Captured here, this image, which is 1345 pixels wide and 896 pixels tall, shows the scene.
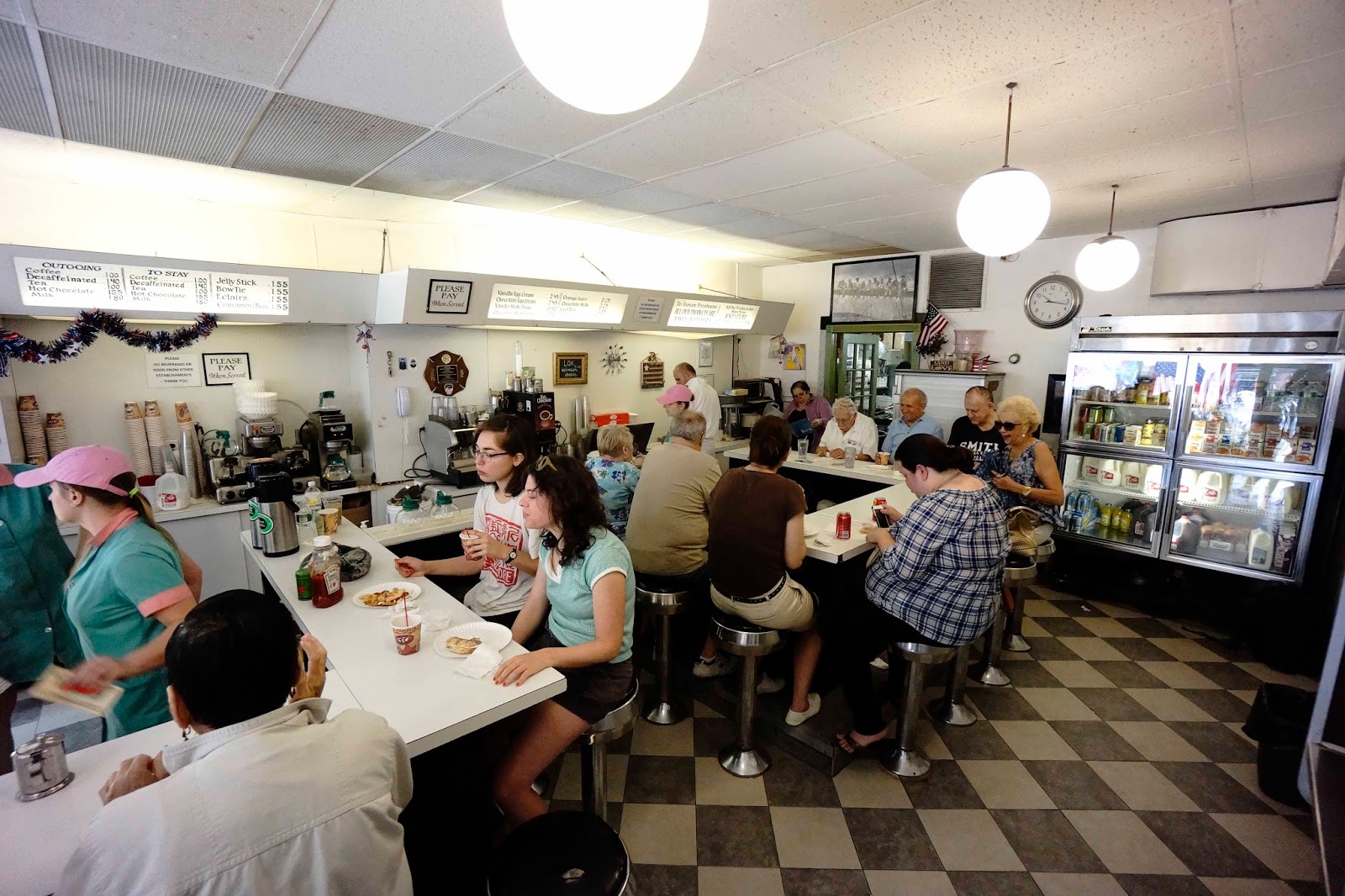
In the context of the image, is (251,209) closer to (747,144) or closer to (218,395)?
(218,395)

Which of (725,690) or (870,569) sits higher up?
(870,569)

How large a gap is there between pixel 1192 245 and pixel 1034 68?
132 inches

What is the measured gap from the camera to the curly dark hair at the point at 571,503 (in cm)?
196

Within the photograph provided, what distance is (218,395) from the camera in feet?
13.7

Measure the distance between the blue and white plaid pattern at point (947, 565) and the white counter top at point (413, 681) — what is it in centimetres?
157

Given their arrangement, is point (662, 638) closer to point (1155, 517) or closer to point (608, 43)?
point (608, 43)

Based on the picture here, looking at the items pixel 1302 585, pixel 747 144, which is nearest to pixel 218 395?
pixel 747 144

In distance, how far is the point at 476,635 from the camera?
6.29ft

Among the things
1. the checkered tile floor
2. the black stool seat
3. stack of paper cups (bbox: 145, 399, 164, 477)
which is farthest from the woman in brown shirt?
stack of paper cups (bbox: 145, 399, 164, 477)

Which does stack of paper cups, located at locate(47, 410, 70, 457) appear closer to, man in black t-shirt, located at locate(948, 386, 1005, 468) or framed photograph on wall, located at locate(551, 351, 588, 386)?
framed photograph on wall, located at locate(551, 351, 588, 386)

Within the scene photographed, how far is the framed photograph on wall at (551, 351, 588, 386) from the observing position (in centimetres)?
578

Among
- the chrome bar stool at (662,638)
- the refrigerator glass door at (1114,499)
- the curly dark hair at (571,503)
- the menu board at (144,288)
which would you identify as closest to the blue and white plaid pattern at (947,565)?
the chrome bar stool at (662,638)

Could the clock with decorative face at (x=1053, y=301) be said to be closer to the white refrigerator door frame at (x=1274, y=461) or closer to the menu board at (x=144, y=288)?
the white refrigerator door frame at (x=1274, y=461)

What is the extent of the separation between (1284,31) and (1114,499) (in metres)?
3.76
